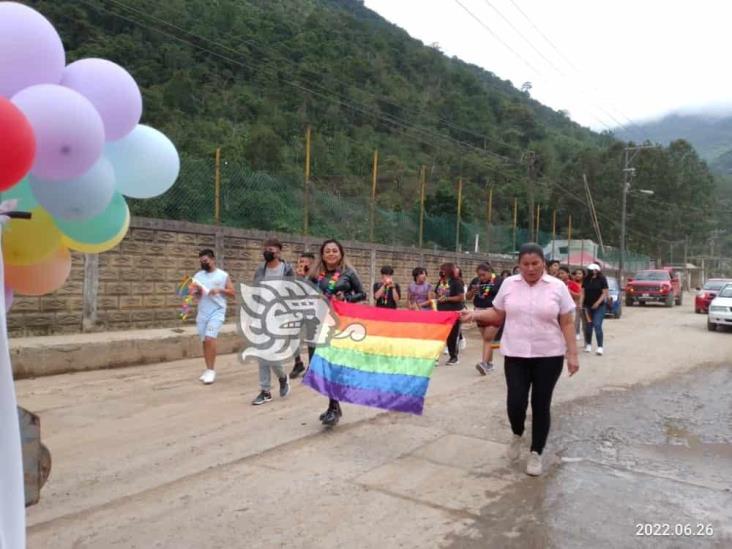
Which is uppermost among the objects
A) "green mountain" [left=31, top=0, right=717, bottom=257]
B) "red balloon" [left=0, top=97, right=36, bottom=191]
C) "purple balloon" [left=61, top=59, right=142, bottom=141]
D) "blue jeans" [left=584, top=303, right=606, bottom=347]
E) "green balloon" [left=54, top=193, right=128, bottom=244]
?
"green mountain" [left=31, top=0, right=717, bottom=257]

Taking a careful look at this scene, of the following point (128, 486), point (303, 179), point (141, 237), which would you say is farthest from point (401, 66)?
point (128, 486)

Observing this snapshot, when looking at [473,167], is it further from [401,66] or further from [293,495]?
[293,495]

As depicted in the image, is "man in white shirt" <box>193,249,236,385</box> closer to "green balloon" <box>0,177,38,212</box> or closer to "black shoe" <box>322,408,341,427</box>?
"black shoe" <box>322,408,341,427</box>

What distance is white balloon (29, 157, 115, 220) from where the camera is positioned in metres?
2.90

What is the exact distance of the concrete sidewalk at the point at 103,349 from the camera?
25.2 ft

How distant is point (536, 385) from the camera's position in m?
4.66

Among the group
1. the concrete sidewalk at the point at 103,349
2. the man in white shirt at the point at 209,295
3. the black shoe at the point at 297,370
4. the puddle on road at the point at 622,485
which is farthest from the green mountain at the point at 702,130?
the man in white shirt at the point at 209,295

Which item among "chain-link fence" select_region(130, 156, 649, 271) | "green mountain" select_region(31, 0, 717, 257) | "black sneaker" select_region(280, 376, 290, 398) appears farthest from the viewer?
"green mountain" select_region(31, 0, 717, 257)

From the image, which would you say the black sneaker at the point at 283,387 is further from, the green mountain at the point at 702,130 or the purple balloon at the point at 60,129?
the green mountain at the point at 702,130

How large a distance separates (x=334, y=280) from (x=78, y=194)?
310cm

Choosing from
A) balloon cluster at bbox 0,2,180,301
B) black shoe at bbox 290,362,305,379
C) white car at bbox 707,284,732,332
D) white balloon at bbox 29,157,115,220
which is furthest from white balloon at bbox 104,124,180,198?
white car at bbox 707,284,732,332

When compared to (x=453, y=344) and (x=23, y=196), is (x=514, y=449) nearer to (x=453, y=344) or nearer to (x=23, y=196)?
(x=23, y=196)

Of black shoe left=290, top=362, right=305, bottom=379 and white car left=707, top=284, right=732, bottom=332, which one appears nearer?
black shoe left=290, top=362, right=305, bottom=379

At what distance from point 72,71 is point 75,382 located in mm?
5517
